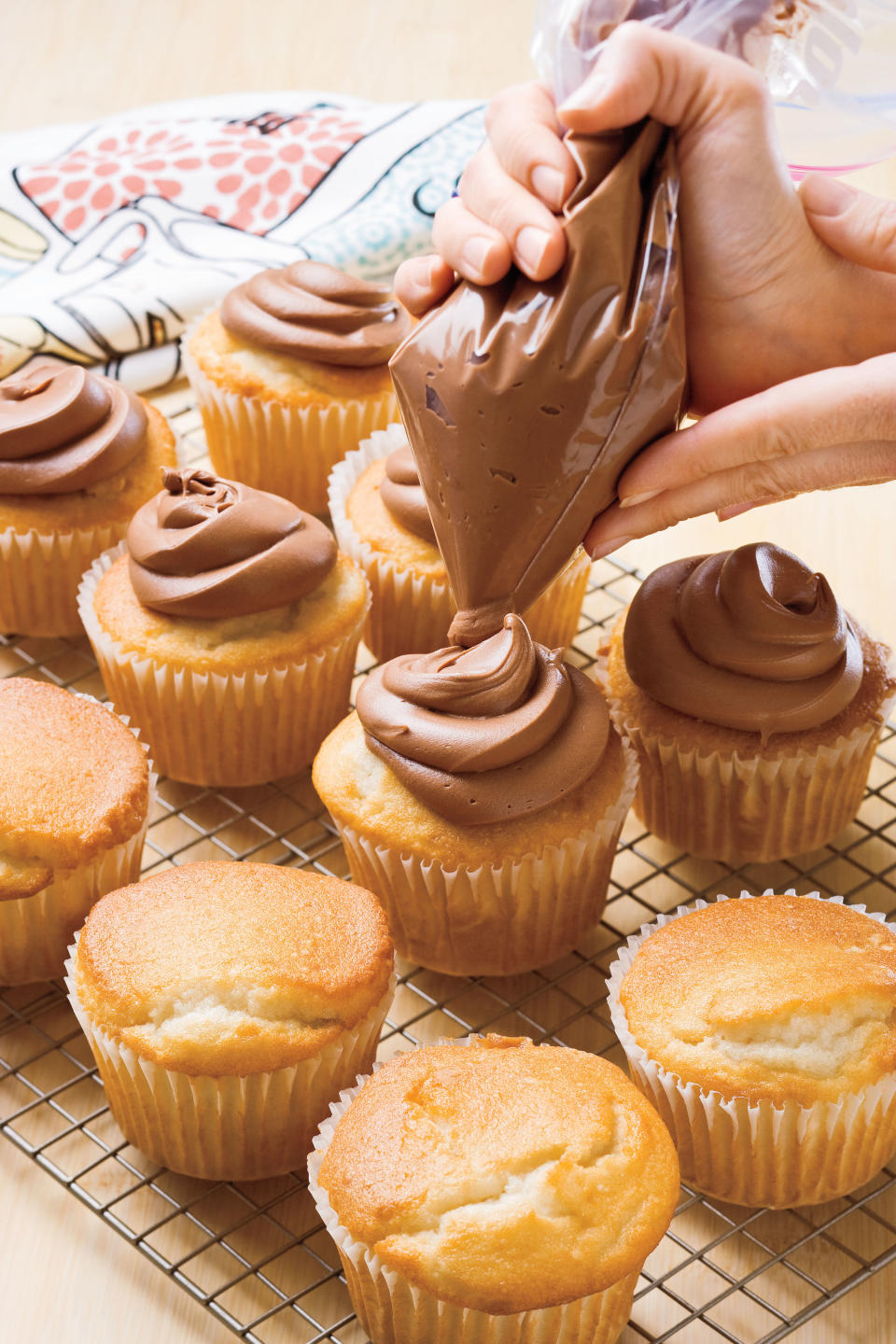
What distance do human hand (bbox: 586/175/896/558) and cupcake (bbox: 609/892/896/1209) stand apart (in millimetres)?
712

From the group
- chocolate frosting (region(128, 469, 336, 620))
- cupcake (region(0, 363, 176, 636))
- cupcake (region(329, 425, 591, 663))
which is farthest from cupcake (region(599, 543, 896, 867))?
cupcake (region(0, 363, 176, 636))

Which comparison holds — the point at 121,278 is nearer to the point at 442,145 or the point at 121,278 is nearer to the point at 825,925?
the point at 442,145

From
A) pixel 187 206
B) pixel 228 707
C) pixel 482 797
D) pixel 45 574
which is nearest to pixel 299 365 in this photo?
pixel 45 574

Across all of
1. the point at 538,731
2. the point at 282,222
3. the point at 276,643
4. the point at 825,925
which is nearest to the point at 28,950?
the point at 276,643

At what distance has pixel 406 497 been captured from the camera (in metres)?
3.30

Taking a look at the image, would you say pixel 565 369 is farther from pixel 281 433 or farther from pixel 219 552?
pixel 281 433

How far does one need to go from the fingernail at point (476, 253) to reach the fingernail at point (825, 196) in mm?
512

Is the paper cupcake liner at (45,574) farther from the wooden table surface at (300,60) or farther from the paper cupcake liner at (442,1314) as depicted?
the paper cupcake liner at (442,1314)

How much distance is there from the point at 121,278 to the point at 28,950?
228 centimetres

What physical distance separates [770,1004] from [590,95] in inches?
53.8

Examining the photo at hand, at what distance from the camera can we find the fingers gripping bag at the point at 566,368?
2145mm

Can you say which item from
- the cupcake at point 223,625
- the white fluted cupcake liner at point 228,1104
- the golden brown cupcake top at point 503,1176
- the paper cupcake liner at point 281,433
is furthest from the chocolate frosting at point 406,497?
the golden brown cupcake top at point 503,1176

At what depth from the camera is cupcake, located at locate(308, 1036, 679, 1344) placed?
2062 mm

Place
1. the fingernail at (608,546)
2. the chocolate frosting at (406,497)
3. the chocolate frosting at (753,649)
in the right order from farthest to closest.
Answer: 1. the chocolate frosting at (406,497)
2. the chocolate frosting at (753,649)
3. the fingernail at (608,546)
